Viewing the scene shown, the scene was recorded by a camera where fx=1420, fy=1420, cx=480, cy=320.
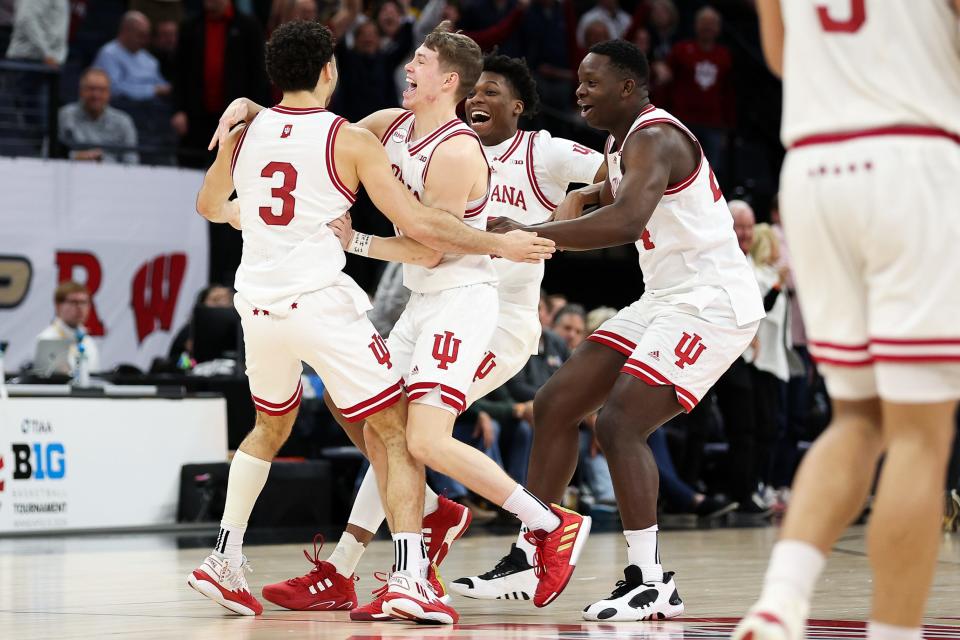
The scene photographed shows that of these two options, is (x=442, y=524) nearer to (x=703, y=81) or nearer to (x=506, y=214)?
(x=506, y=214)

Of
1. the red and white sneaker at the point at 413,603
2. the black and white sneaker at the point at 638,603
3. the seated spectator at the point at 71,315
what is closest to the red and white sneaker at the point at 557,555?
the black and white sneaker at the point at 638,603

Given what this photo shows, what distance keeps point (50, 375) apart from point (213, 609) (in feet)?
16.0

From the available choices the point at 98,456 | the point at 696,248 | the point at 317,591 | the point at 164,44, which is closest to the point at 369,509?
the point at 317,591

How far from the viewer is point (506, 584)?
587 cm

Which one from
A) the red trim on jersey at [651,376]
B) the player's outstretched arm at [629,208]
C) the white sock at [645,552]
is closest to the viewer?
the player's outstretched arm at [629,208]

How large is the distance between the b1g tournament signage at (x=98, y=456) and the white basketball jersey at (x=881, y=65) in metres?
7.15

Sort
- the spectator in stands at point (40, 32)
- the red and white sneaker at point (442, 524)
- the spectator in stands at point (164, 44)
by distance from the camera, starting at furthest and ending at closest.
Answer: the spectator in stands at point (164, 44) → the spectator in stands at point (40, 32) → the red and white sneaker at point (442, 524)

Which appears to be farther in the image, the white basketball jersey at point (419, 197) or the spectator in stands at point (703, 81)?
the spectator in stands at point (703, 81)

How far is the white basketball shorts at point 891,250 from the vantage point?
3.12 meters

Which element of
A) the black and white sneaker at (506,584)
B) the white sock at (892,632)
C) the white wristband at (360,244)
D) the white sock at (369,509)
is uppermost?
the white wristband at (360,244)

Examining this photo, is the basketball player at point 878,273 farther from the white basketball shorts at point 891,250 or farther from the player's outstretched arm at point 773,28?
the player's outstretched arm at point 773,28

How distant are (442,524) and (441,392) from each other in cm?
77

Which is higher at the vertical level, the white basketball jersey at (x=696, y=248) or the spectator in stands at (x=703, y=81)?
the spectator in stands at (x=703, y=81)

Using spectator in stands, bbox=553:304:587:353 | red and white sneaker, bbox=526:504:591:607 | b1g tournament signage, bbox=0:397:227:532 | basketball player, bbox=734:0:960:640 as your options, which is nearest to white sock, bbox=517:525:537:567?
red and white sneaker, bbox=526:504:591:607
